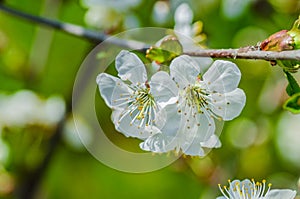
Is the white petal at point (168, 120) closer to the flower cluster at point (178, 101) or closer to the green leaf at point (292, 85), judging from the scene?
the flower cluster at point (178, 101)

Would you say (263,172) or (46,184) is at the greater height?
(263,172)

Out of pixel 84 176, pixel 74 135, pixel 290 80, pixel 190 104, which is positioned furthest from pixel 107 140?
pixel 290 80

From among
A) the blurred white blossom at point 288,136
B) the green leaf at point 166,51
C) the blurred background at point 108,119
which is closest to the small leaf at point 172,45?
the green leaf at point 166,51

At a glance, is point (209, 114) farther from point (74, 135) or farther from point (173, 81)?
point (74, 135)

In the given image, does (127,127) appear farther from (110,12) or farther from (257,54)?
(110,12)

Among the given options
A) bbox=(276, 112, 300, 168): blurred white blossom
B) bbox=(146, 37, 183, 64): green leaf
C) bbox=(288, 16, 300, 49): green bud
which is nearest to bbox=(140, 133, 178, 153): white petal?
bbox=(146, 37, 183, 64): green leaf

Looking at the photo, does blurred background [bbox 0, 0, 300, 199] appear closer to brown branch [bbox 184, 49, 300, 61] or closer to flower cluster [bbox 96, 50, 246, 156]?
flower cluster [bbox 96, 50, 246, 156]
